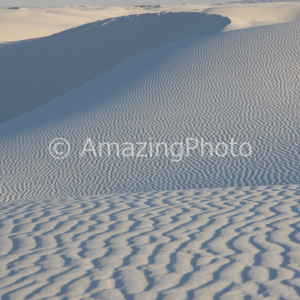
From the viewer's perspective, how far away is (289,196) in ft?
22.7

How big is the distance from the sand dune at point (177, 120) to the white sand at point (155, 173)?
2.8 inches

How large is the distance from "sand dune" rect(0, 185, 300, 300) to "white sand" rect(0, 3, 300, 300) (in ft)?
0.06

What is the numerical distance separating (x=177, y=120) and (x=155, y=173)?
16.0ft

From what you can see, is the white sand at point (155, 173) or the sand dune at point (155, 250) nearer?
the sand dune at point (155, 250)

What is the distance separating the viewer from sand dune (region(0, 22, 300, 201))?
1226 centimetres

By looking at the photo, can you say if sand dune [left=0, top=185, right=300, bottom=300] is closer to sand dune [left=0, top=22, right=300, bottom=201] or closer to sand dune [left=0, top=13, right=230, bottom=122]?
sand dune [left=0, top=22, right=300, bottom=201]

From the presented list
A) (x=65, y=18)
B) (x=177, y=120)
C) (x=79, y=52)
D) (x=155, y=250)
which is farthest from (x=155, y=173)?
(x=65, y=18)

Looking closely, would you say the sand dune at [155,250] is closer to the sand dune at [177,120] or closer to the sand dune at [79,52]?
the sand dune at [177,120]

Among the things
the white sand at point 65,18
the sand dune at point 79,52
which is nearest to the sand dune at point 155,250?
the sand dune at point 79,52

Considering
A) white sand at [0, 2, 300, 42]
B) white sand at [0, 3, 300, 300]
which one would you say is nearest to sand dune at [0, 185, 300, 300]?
white sand at [0, 3, 300, 300]

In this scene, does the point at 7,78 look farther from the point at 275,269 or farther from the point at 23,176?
the point at 275,269

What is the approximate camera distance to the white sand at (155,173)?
13.6 ft

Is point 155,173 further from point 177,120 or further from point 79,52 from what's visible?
point 79,52

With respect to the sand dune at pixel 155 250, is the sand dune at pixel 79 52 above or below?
above
